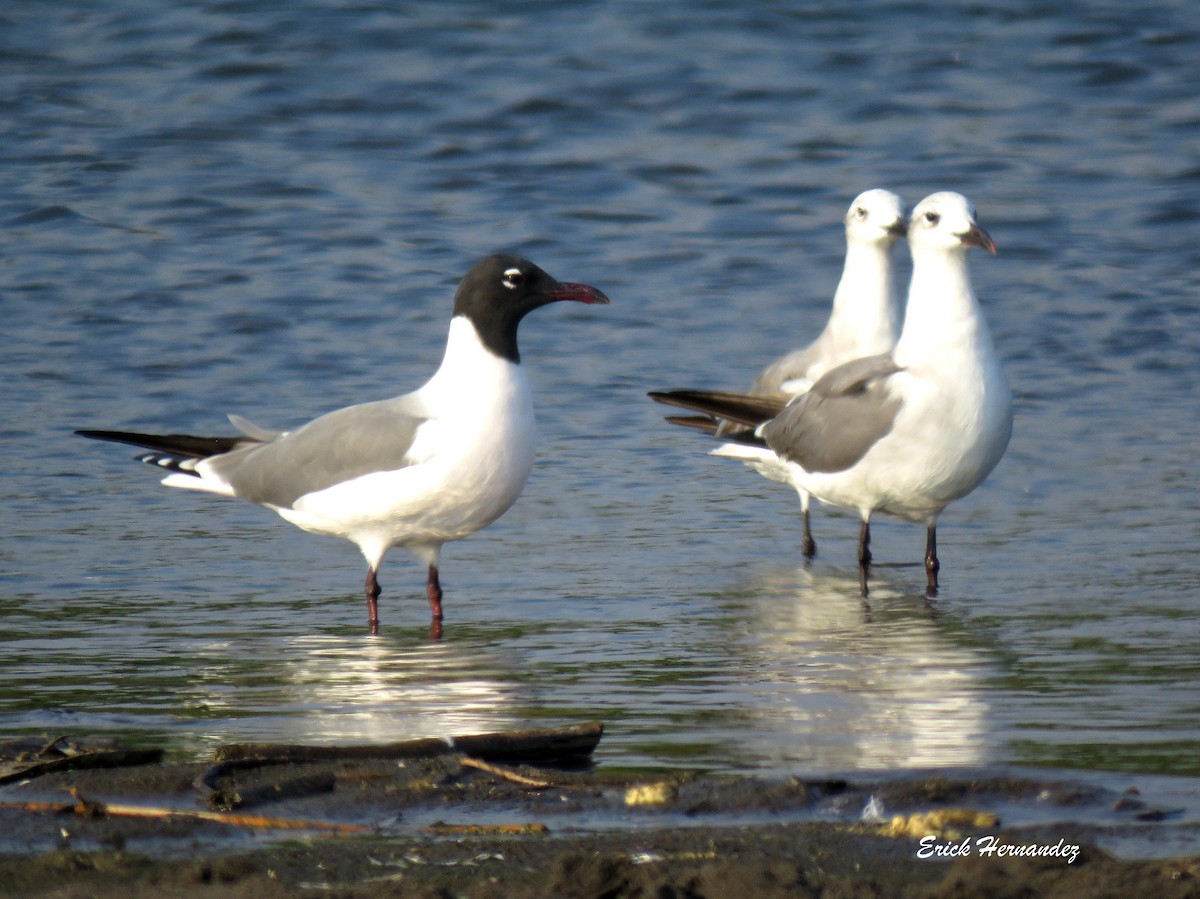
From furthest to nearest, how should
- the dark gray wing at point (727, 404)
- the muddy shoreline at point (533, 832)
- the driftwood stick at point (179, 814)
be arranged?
the dark gray wing at point (727, 404) → the driftwood stick at point (179, 814) → the muddy shoreline at point (533, 832)

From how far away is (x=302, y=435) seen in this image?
6.58 meters

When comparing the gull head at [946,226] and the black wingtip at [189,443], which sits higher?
the gull head at [946,226]

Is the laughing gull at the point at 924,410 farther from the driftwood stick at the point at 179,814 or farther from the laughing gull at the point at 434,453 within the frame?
the driftwood stick at the point at 179,814

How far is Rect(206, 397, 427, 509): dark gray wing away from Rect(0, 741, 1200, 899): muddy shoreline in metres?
2.29

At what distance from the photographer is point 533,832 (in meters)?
3.50

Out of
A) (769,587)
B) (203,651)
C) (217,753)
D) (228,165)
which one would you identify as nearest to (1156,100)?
(228,165)

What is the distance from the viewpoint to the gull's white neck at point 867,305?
809 centimetres

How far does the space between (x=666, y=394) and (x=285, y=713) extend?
2.99 meters

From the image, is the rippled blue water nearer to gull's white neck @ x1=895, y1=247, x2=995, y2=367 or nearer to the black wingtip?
the black wingtip

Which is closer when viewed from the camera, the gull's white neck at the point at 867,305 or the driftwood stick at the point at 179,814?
the driftwood stick at the point at 179,814

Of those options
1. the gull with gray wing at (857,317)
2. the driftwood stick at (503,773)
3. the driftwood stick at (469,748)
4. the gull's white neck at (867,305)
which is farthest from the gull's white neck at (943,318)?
the driftwood stick at (503,773)

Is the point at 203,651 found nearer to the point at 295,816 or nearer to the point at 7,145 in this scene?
the point at 295,816

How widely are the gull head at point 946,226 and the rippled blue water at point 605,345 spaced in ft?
3.50

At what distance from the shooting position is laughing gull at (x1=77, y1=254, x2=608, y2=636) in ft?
19.9
